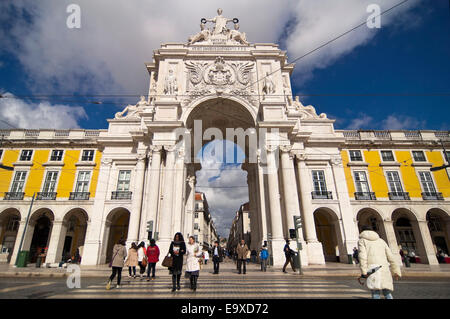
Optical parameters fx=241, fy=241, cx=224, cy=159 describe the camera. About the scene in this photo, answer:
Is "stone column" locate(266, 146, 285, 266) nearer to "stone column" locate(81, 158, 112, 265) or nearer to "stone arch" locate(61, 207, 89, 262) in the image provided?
"stone column" locate(81, 158, 112, 265)

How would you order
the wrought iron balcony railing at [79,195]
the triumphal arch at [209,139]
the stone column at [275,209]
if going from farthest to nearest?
the wrought iron balcony railing at [79,195] < the triumphal arch at [209,139] < the stone column at [275,209]

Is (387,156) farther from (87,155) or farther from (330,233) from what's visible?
(87,155)

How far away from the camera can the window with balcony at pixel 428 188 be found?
23672 mm

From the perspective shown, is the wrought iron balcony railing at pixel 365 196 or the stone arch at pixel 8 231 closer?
the stone arch at pixel 8 231

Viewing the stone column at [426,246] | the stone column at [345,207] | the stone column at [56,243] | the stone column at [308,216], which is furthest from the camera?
the stone column at [426,246]

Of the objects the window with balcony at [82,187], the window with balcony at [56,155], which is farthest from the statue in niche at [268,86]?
the window with balcony at [56,155]

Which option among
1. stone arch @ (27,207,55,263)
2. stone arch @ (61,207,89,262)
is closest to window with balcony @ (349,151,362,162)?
stone arch @ (61,207,89,262)

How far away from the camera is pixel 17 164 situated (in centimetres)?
2442

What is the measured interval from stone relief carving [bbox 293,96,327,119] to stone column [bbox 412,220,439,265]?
13660 mm

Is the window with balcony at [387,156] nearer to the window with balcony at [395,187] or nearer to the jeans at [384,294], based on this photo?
the window with balcony at [395,187]

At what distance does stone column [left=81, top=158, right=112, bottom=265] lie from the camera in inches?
786

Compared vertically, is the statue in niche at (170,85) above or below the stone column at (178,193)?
above

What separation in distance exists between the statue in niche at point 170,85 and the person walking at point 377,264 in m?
20.4
